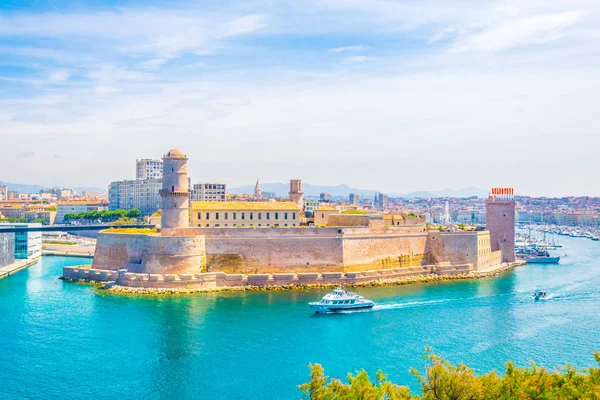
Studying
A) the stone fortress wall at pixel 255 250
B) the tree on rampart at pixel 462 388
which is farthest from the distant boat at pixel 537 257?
the tree on rampart at pixel 462 388

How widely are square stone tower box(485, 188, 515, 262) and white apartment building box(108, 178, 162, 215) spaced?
6519 cm

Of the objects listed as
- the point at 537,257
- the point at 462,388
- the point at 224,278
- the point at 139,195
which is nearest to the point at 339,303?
the point at 224,278

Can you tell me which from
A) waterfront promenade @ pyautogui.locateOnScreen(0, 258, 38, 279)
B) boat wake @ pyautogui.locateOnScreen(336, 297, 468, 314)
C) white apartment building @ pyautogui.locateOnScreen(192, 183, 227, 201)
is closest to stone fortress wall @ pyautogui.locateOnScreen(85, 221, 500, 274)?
waterfront promenade @ pyautogui.locateOnScreen(0, 258, 38, 279)

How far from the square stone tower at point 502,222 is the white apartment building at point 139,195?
65190 millimetres

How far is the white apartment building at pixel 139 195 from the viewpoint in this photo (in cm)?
10700

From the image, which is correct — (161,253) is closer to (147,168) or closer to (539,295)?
(539,295)

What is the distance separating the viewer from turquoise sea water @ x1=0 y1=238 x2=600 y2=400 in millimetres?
21766

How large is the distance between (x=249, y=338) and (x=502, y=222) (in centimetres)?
3385

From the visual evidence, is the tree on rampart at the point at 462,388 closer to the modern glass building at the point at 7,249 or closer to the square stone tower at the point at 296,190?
the square stone tower at the point at 296,190

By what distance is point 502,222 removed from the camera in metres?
53.9

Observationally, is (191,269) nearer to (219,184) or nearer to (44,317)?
(44,317)

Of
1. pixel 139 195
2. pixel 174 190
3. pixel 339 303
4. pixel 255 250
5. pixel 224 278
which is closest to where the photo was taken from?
pixel 339 303

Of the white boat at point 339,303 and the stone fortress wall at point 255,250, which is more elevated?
the stone fortress wall at point 255,250

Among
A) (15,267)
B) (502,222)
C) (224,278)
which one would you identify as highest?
(502,222)
